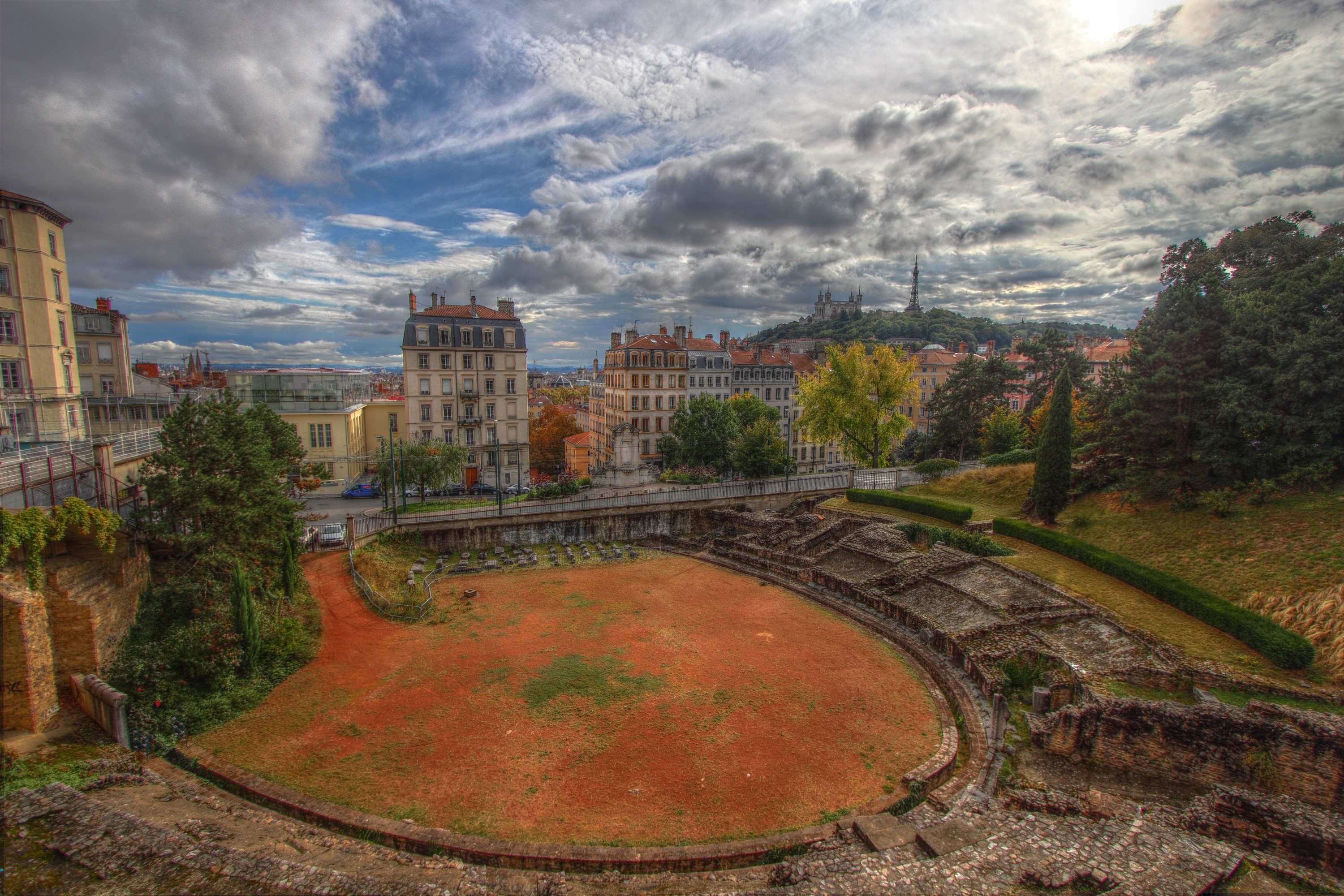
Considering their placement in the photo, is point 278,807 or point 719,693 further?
point 719,693

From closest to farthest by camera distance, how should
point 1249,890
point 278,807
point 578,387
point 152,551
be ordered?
point 1249,890 → point 278,807 → point 152,551 → point 578,387

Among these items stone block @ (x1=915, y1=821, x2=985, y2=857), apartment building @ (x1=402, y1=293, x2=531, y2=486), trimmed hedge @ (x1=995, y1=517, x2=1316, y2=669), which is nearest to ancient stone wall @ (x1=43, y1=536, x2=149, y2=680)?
stone block @ (x1=915, y1=821, x2=985, y2=857)

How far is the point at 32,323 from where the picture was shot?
80.3 feet

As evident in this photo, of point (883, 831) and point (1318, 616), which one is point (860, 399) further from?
point (883, 831)

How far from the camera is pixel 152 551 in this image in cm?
1998

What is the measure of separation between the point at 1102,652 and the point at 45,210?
45805 mm

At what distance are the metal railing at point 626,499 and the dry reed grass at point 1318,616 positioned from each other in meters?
25.9

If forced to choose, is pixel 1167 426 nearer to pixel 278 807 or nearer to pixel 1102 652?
pixel 1102 652

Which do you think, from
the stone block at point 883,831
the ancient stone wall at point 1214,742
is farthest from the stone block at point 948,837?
the ancient stone wall at point 1214,742

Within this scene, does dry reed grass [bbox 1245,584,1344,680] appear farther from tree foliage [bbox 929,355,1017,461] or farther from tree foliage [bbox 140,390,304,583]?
tree foliage [bbox 929,355,1017,461]

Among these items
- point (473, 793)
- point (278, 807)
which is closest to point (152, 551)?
point (278, 807)

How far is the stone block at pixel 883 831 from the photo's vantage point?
1195 cm

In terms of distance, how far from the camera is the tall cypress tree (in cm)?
2917

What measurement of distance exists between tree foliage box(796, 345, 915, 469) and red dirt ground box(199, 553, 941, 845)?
23.8 metres
